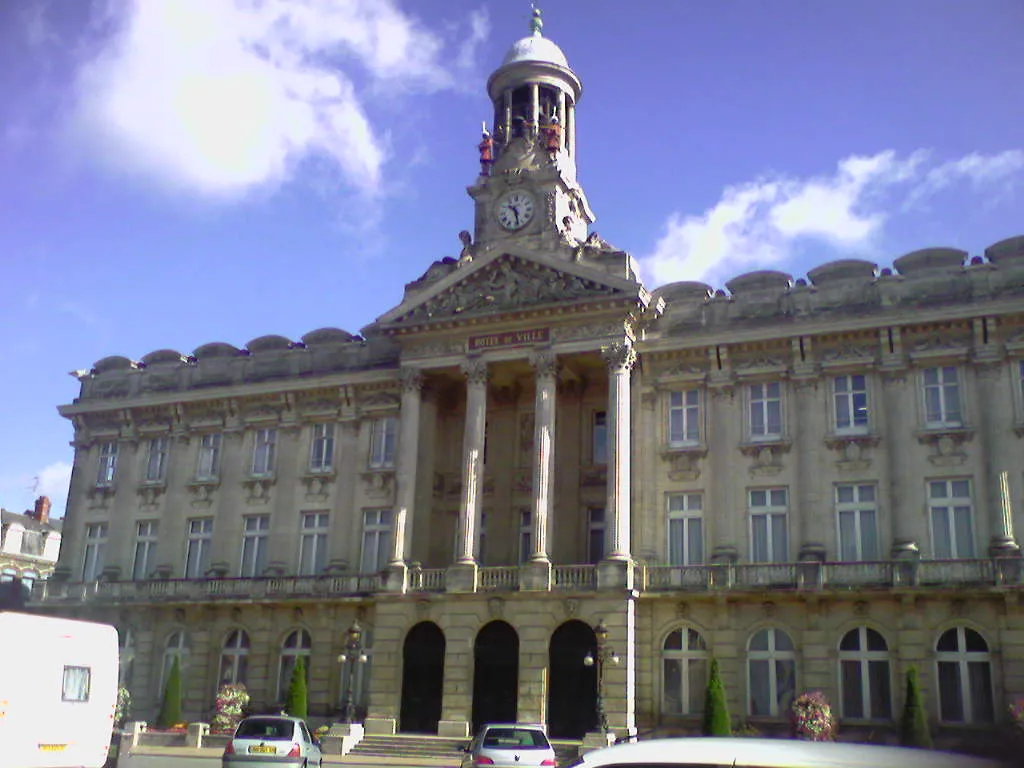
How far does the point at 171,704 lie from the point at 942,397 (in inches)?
1236

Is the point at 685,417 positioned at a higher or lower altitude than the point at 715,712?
higher

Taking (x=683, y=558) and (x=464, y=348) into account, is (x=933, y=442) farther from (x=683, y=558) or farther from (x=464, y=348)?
(x=464, y=348)

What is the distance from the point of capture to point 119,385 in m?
53.0

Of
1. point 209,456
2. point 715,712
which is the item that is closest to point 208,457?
point 209,456

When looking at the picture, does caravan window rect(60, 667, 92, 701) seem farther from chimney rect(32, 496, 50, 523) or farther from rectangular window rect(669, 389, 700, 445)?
chimney rect(32, 496, 50, 523)

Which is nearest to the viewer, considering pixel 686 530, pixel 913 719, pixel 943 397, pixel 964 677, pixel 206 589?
pixel 913 719

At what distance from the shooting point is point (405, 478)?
42750 mm

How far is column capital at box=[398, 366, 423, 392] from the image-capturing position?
4375 cm

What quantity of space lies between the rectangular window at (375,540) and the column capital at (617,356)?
1184cm

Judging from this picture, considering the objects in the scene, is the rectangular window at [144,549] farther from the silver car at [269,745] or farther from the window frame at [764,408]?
the window frame at [764,408]

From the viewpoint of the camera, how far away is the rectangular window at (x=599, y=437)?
43.2 metres

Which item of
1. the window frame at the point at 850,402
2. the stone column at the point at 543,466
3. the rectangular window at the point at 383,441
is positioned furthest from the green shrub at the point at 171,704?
the window frame at the point at 850,402

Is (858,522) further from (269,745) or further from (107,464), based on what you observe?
(107,464)

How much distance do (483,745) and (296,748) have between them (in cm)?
435
